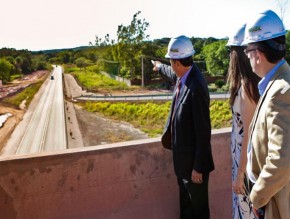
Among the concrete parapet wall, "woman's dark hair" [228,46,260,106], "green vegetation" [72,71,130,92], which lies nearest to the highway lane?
"green vegetation" [72,71,130,92]

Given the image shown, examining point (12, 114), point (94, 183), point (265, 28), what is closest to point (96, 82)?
point (12, 114)

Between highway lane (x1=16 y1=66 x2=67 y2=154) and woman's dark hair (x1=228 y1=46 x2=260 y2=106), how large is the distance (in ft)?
98.2

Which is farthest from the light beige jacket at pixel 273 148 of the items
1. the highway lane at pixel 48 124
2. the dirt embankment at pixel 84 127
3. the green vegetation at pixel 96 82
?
the green vegetation at pixel 96 82

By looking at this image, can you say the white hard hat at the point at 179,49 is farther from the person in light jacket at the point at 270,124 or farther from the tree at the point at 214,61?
the tree at the point at 214,61

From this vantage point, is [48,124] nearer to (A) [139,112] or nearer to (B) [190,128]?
Answer: (A) [139,112]

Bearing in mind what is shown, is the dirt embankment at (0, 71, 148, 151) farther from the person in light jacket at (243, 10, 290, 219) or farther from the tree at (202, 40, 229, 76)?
the person in light jacket at (243, 10, 290, 219)

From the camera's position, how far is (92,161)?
242 cm

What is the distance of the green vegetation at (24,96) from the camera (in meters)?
41.1

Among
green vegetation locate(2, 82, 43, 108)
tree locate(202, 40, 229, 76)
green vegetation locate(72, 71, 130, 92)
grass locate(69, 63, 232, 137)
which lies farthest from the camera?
green vegetation locate(72, 71, 130, 92)

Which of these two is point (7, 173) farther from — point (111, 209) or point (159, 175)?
point (159, 175)

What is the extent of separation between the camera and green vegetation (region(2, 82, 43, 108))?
4114 centimetres

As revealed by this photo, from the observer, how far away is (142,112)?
4478 cm

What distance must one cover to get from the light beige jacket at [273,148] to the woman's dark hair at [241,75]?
0.49 m

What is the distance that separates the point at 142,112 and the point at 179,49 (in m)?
42.5
